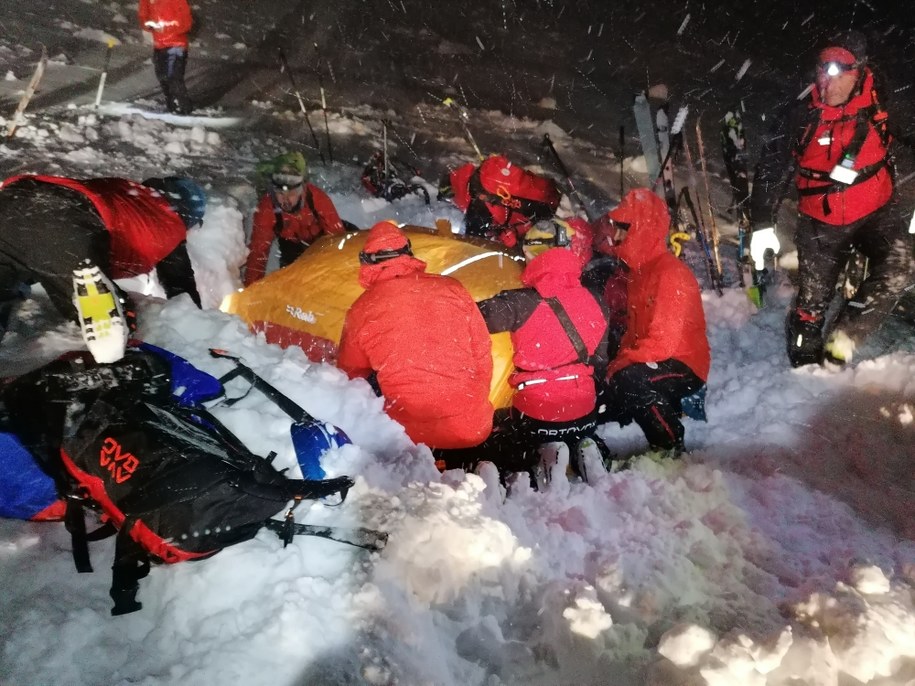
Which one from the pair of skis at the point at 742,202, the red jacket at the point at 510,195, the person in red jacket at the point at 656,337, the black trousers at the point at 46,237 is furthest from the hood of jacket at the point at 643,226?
the black trousers at the point at 46,237

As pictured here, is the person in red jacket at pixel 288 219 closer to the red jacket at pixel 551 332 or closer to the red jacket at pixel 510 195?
the red jacket at pixel 510 195

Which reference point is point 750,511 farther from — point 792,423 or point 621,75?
point 621,75

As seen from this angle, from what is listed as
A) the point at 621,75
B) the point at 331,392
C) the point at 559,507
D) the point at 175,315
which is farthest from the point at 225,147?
the point at 621,75

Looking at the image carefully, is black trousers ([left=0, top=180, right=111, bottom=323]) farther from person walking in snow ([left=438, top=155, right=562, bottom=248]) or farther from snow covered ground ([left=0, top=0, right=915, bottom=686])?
person walking in snow ([left=438, top=155, right=562, bottom=248])

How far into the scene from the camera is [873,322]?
15.0 feet

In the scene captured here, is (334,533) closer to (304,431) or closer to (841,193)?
(304,431)

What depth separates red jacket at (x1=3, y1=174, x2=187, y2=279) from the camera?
3.23 metres

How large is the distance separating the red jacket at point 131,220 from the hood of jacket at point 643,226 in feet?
9.53

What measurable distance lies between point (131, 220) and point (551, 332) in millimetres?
2476

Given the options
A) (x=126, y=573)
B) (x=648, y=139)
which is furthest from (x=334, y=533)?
(x=648, y=139)

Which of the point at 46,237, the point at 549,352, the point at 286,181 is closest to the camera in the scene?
the point at 46,237

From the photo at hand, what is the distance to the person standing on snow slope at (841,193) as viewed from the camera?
13.5 feet

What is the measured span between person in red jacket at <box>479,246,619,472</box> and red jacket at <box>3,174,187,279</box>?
6.38 ft

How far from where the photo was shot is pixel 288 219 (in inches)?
199
